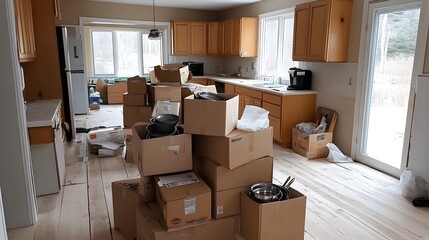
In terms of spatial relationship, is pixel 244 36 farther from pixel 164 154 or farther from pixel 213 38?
pixel 164 154

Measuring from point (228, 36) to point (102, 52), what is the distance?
4.90 m

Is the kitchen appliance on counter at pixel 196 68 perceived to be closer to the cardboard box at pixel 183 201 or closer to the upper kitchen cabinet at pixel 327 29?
the upper kitchen cabinet at pixel 327 29

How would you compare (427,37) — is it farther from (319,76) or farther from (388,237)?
(388,237)

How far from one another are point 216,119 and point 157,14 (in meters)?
5.84

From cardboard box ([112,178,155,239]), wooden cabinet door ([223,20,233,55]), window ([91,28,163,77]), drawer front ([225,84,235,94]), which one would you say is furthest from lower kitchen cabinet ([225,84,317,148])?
window ([91,28,163,77])

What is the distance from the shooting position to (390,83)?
144 inches

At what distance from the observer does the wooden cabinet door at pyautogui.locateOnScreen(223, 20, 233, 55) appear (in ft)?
21.9

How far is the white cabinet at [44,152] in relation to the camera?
2846 mm

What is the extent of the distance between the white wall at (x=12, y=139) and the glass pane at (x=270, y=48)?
171 inches

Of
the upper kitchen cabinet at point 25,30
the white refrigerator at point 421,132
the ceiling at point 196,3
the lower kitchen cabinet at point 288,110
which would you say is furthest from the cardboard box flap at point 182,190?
the ceiling at point 196,3

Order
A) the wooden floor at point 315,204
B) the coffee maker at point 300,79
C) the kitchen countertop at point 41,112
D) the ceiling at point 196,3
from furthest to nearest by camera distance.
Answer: the ceiling at point 196,3 < the coffee maker at point 300,79 < the kitchen countertop at point 41,112 < the wooden floor at point 315,204

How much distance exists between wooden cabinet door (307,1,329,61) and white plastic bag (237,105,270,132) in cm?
229

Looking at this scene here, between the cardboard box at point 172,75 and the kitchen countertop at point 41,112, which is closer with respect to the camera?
the kitchen countertop at point 41,112

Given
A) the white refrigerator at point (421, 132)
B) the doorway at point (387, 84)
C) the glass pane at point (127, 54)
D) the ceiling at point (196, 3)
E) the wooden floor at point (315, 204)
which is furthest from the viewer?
the glass pane at point (127, 54)
